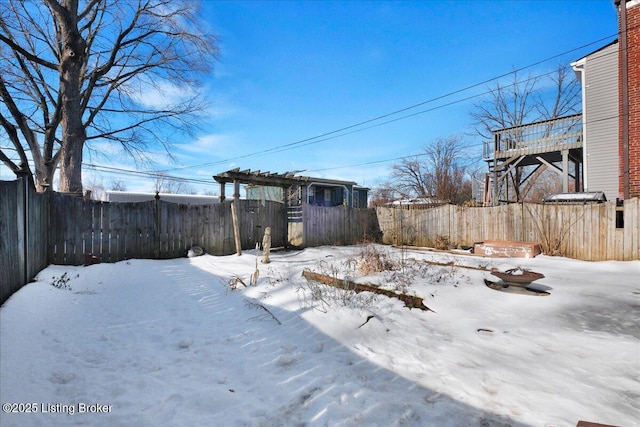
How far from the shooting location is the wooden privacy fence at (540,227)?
780 centimetres

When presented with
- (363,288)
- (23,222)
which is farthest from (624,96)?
(23,222)

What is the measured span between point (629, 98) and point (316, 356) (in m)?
12.6

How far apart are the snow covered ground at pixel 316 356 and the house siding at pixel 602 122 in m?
7.39

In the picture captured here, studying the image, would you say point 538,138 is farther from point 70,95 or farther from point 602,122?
point 70,95

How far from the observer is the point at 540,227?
9328 mm

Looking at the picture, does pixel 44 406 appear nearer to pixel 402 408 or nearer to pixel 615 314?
pixel 402 408

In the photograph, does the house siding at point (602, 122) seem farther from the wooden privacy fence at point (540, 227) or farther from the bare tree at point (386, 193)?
the bare tree at point (386, 193)

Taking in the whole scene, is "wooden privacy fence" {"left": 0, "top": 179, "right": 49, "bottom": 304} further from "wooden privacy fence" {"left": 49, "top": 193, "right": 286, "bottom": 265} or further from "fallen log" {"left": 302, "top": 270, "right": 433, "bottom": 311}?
"fallen log" {"left": 302, "top": 270, "right": 433, "bottom": 311}

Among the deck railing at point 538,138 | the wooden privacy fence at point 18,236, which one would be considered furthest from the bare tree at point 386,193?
the wooden privacy fence at point 18,236

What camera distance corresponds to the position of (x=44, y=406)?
191 cm

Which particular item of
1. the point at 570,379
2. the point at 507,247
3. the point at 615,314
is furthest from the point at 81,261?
the point at 507,247

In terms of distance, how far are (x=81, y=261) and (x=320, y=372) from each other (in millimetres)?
7442

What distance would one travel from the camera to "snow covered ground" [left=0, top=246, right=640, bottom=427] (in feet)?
6.34

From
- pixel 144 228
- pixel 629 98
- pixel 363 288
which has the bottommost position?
pixel 363 288
